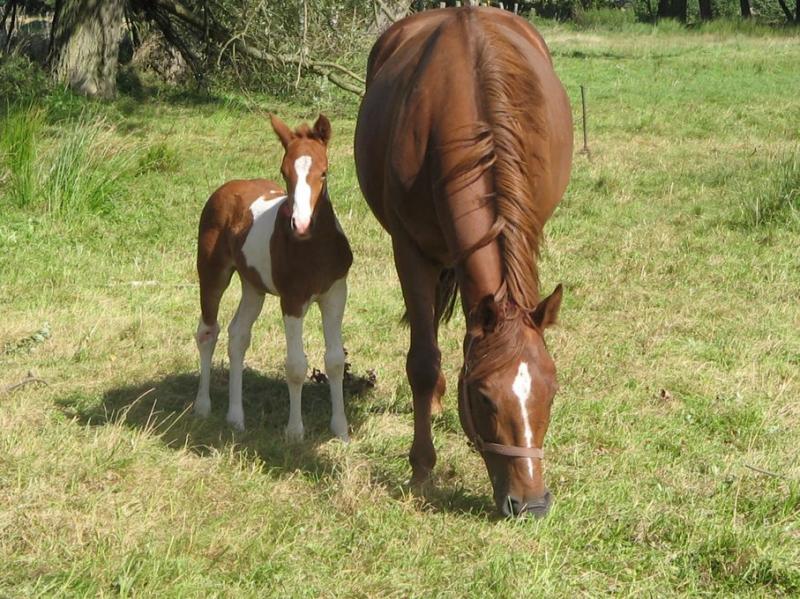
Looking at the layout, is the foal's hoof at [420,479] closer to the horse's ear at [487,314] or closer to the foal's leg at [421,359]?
the foal's leg at [421,359]

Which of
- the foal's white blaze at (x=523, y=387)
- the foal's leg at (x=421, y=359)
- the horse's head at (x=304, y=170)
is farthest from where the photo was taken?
the horse's head at (x=304, y=170)

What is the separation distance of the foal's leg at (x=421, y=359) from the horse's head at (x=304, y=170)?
47 centimetres

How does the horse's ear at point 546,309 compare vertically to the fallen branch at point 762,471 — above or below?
above

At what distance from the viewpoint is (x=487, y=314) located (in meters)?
3.49

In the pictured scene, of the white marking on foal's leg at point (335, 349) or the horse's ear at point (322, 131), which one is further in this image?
the white marking on foal's leg at point (335, 349)

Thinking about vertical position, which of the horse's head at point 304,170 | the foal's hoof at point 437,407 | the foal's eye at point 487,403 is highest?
the horse's head at point 304,170

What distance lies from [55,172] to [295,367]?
4.83m

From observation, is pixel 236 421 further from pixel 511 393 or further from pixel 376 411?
pixel 511 393

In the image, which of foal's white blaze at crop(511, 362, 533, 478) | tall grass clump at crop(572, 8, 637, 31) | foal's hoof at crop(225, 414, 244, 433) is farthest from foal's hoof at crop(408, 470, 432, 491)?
tall grass clump at crop(572, 8, 637, 31)

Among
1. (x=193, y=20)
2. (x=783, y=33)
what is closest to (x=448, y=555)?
(x=193, y=20)

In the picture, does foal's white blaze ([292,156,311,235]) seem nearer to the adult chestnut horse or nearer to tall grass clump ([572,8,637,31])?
the adult chestnut horse

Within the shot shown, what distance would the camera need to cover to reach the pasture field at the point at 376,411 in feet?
11.4

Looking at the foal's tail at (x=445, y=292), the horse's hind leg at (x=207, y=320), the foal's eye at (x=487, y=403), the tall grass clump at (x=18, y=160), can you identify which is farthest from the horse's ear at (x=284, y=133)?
the tall grass clump at (x=18, y=160)

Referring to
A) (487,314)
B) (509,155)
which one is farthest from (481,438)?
(509,155)
